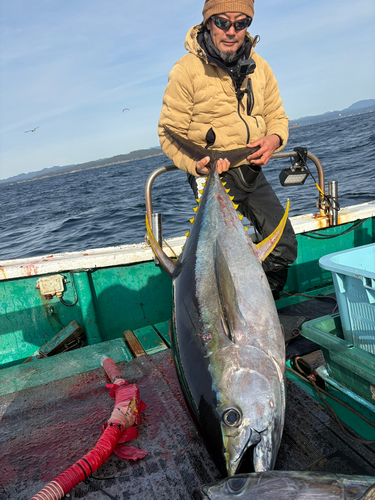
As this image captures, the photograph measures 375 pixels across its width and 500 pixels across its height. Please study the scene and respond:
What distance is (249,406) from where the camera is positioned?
4.37ft

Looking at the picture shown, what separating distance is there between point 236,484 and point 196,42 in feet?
8.69

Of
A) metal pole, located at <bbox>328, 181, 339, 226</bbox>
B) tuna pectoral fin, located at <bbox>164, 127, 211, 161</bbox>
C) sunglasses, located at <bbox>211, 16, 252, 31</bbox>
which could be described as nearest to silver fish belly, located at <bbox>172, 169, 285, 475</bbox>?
tuna pectoral fin, located at <bbox>164, 127, 211, 161</bbox>

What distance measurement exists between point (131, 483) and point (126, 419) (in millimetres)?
287

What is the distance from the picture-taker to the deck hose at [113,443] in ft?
4.58

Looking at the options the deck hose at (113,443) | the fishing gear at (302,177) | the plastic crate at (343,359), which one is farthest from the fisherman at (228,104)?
the deck hose at (113,443)

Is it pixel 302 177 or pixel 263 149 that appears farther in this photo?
pixel 302 177

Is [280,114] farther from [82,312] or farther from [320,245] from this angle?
[82,312]

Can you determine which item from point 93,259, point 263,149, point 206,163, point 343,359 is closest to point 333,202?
point 263,149

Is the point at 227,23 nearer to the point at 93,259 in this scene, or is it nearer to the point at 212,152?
the point at 212,152

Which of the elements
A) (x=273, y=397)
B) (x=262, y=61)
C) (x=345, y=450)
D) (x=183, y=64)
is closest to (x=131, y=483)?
(x=273, y=397)

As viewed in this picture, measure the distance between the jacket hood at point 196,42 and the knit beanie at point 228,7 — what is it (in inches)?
5.7

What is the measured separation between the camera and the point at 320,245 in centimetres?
392

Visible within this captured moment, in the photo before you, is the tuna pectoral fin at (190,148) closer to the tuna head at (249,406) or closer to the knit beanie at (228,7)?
the knit beanie at (228,7)

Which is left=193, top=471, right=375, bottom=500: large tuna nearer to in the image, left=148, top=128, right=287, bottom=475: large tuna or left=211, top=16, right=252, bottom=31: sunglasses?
left=148, top=128, right=287, bottom=475: large tuna
